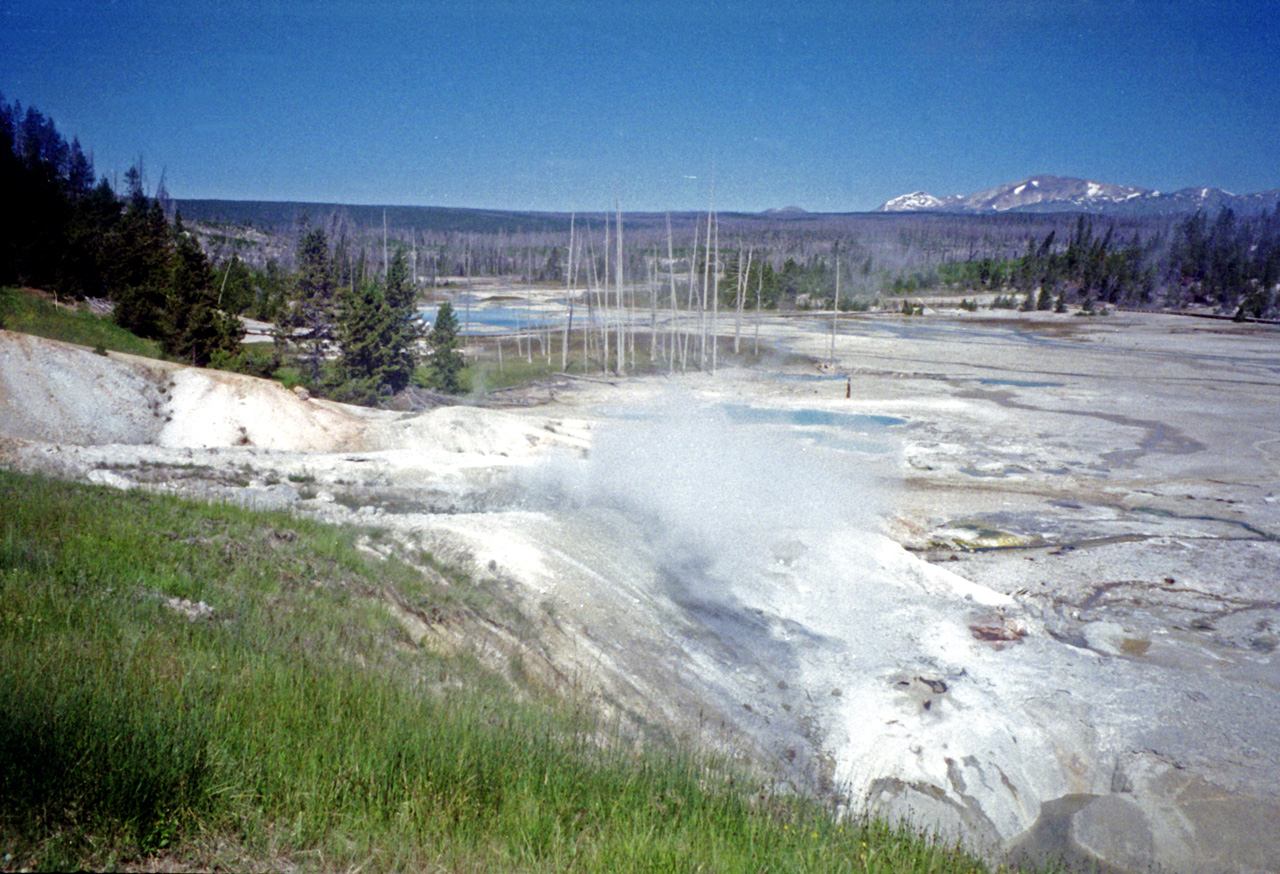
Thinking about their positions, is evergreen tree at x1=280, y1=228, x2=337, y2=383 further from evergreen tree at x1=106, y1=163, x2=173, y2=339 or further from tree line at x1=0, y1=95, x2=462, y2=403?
evergreen tree at x1=106, y1=163, x2=173, y2=339

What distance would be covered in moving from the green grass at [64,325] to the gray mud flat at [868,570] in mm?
5458

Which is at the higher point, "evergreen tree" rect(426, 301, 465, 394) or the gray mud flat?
"evergreen tree" rect(426, 301, 465, 394)

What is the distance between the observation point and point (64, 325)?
24.5 metres

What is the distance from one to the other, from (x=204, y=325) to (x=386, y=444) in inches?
390

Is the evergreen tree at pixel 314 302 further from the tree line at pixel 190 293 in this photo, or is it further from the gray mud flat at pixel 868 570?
the gray mud flat at pixel 868 570

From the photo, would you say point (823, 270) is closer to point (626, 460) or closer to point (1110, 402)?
point (1110, 402)

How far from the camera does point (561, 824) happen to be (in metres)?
3.90

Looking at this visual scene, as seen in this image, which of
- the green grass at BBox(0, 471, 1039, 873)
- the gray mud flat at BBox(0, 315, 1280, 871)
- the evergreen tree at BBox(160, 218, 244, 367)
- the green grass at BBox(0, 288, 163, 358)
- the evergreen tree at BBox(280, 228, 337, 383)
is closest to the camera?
the green grass at BBox(0, 471, 1039, 873)

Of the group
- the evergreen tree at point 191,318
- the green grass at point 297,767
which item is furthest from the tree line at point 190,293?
the green grass at point 297,767

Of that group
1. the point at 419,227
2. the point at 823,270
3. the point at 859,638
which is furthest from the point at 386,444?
the point at 419,227

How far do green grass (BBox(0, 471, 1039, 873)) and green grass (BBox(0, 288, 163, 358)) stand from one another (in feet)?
67.9

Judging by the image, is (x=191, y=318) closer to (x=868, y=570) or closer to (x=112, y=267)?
(x=112, y=267)

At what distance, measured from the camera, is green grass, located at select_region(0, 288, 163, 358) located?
23000 mm

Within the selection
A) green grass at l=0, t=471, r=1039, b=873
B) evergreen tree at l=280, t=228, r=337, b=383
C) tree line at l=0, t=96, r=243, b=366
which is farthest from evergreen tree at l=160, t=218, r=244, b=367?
green grass at l=0, t=471, r=1039, b=873
